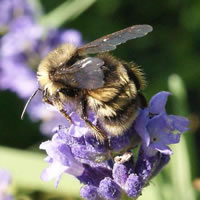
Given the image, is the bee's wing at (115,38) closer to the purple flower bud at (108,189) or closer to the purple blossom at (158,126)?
the purple blossom at (158,126)

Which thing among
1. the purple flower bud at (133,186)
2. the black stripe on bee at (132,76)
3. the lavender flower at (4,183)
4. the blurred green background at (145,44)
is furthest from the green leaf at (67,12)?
the purple flower bud at (133,186)

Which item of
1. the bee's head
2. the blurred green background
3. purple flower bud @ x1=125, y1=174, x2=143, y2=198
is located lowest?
the blurred green background

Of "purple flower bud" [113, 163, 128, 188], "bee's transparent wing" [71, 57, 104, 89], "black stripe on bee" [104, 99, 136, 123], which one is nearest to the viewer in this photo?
"bee's transparent wing" [71, 57, 104, 89]

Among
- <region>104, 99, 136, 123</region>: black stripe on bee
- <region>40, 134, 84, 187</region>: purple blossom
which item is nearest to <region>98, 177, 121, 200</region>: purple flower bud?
<region>40, 134, 84, 187</region>: purple blossom

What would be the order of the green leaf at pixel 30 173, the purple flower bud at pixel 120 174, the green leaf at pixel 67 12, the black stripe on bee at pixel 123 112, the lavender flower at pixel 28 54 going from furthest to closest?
the green leaf at pixel 67 12, the lavender flower at pixel 28 54, the green leaf at pixel 30 173, the purple flower bud at pixel 120 174, the black stripe on bee at pixel 123 112

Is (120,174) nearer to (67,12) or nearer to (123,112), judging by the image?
(123,112)

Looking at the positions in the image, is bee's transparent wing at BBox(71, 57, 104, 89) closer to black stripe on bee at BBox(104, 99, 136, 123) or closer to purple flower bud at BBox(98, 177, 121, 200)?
black stripe on bee at BBox(104, 99, 136, 123)

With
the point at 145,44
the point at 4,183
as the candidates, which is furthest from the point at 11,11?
the point at 4,183
